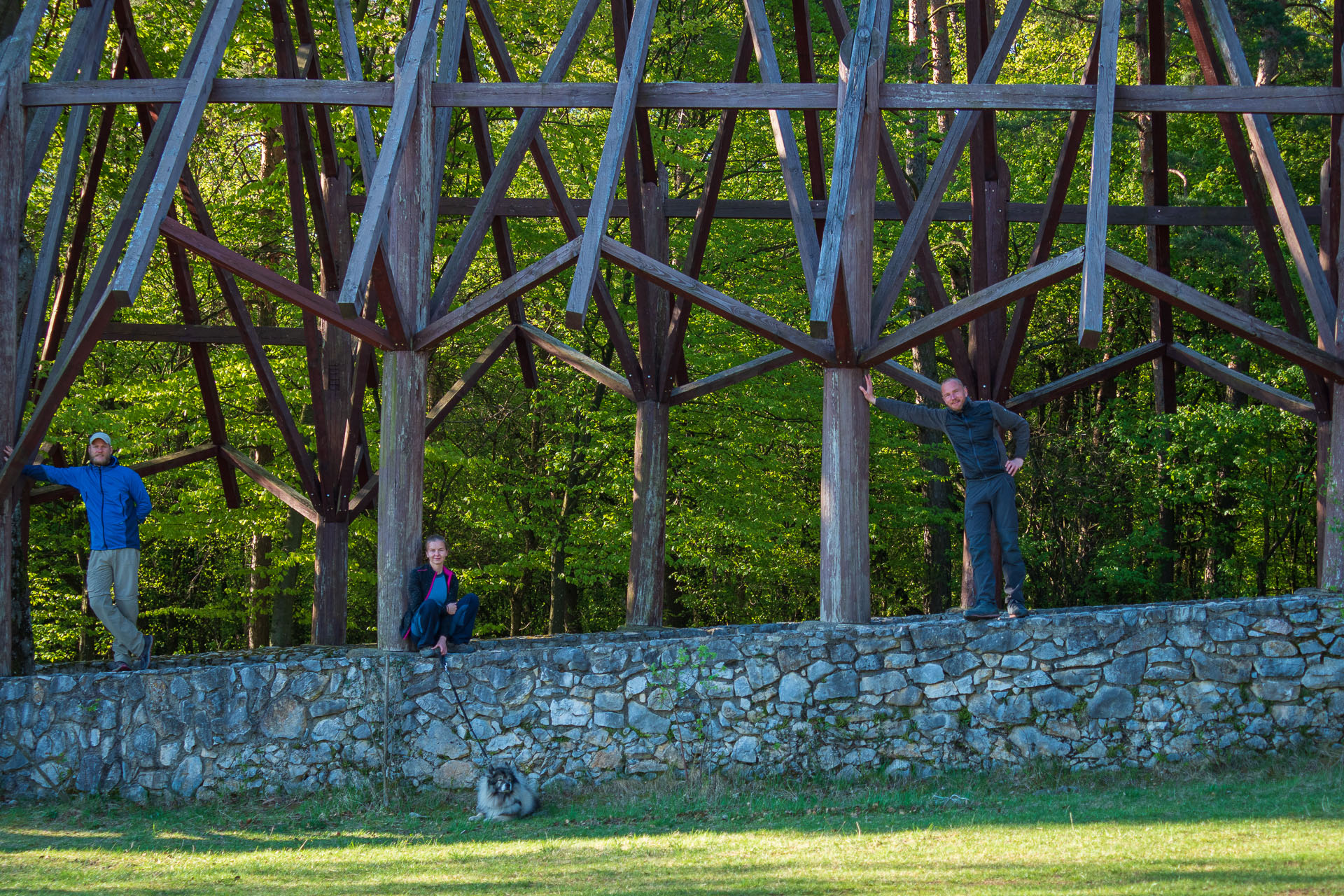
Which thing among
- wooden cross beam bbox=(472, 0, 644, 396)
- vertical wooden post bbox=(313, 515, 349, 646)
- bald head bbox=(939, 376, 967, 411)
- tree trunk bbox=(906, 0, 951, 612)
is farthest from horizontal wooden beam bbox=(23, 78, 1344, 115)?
tree trunk bbox=(906, 0, 951, 612)

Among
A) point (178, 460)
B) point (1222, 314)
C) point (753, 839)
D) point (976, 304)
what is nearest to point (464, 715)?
point (753, 839)

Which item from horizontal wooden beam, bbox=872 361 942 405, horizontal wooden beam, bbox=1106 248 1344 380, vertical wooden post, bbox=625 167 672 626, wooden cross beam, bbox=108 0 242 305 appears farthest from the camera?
vertical wooden post, bbox=625 167 672 626

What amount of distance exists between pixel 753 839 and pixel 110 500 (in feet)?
17.3

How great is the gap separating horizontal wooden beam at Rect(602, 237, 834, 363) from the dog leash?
9.63ft

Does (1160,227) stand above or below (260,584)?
above

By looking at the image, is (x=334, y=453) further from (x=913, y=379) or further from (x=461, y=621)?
(x=913, y=379)

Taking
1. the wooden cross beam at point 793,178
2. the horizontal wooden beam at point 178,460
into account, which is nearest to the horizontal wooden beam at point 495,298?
the wooden cross beam at point 793,178

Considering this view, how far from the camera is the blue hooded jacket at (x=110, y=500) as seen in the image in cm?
886

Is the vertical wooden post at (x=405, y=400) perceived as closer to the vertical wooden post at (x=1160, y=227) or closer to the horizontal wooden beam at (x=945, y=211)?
the horizontal wooden beam at (x=945, y=211)

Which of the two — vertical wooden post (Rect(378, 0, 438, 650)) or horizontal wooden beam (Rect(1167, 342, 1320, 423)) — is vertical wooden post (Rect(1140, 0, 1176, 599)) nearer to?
horizontal wooden beam (Rect(1167, 342, 1320, 423))

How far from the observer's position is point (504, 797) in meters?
7.42

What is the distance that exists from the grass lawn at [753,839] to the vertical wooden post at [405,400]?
1.50m

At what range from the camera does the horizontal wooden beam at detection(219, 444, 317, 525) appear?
1305cm

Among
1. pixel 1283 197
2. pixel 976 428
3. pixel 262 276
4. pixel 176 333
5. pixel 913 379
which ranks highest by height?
pixel 1283 197
